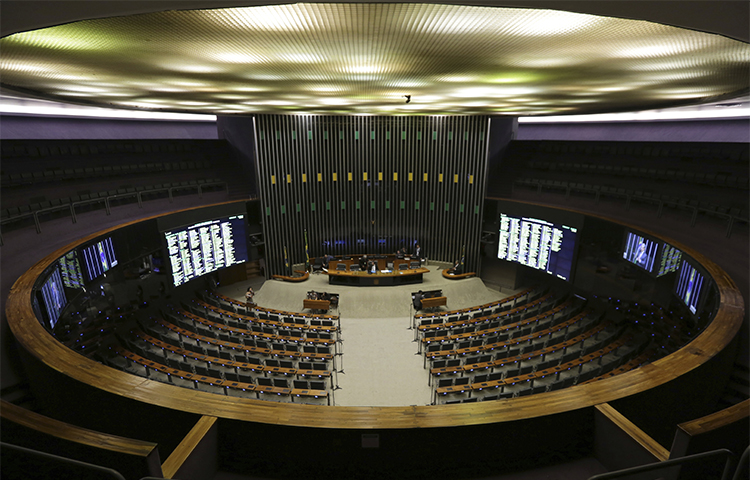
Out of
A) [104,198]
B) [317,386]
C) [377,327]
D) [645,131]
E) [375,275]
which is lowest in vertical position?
[377,327]

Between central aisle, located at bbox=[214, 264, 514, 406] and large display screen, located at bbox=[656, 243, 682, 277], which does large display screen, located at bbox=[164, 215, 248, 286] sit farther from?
large display screen, located at bbox=[656, 243, 682, 277]

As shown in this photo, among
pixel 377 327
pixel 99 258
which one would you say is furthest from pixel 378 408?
pixel 99 258

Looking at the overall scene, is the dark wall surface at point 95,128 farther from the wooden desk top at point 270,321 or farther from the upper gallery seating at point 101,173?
the wooden desk top at point 270,321

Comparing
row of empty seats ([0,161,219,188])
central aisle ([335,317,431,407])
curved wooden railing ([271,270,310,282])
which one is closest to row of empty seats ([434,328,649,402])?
central aisle ([335,317,431,407])

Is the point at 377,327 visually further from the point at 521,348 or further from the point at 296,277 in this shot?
the point at 296,277

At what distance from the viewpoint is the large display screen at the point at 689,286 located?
27.2ft

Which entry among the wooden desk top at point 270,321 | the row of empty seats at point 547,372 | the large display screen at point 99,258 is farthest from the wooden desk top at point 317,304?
the large display screen at point 99,258

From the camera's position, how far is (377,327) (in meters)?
12.9

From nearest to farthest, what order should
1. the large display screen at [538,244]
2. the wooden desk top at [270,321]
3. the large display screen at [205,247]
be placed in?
the wooden desk top at [270,321]
the large display screen at [205,247]
the large display screen at [538,244]

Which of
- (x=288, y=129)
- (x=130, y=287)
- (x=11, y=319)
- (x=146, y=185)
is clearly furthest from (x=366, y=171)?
(x=11, y=319)

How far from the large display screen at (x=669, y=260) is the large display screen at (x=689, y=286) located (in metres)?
0.28

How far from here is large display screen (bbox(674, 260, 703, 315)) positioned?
8.28m

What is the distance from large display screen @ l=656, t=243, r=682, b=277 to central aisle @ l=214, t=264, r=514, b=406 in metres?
6.71

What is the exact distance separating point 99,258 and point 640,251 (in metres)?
16.2
